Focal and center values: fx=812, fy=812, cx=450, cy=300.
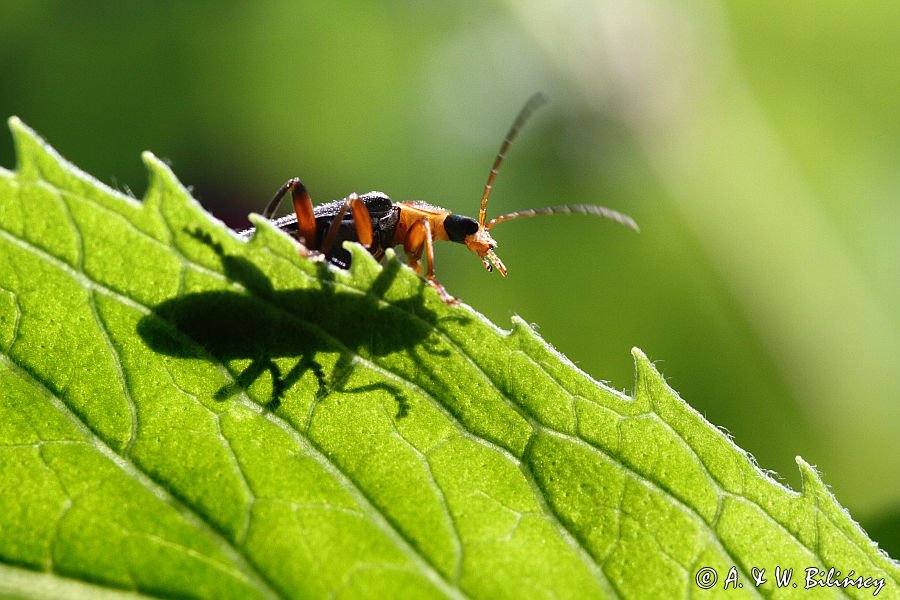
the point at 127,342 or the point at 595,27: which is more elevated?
the point at 595,27

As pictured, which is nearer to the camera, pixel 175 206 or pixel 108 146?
pixel 175 206

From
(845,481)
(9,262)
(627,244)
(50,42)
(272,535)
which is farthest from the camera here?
(627,244)

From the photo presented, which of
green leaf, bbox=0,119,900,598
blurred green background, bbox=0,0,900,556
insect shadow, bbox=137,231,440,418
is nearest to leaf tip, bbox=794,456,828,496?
green leaf, bbox=0,119,900,598

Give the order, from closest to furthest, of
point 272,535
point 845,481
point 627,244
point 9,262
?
point 272,535, point 9,262, point 845,481, point 627,244

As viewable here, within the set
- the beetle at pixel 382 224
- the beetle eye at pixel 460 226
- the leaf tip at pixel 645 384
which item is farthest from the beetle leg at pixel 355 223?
the leaf tip at pixel 645 384

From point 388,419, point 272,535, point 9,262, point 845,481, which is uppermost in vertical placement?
point 9,262

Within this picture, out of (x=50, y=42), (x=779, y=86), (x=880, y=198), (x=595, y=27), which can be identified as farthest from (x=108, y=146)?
(x=880, y=198)

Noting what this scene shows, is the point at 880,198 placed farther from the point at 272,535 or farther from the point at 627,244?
the point at 272,535

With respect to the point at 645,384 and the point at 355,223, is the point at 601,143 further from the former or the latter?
the point at 645,384

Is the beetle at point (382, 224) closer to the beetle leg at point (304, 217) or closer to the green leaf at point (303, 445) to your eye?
the beetle leg at point (304, 217)
